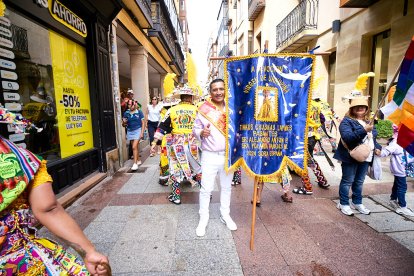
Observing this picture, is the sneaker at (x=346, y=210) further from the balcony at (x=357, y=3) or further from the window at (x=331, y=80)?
the window at (x=331, y=80)

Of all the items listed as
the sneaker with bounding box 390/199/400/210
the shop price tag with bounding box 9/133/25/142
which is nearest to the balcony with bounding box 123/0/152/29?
the shop price tag with bounding box 9/133/25/142

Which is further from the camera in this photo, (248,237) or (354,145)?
(354,145)

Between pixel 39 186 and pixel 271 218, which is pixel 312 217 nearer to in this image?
pixel 271 218

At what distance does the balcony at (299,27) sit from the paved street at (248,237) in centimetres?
813

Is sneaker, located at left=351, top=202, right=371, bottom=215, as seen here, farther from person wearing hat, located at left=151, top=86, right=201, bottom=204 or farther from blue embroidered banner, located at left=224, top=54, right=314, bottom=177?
person wearing hat, located at left=151, top=86, right=201, bottom=204

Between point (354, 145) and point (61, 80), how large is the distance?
4.91m

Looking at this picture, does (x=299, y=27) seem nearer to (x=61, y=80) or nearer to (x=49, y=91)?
(x=61, y=80)

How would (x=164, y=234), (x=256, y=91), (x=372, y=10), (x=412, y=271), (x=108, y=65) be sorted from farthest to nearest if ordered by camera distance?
(x=372, y=10)
(x=108, y=65)
(x=164, y=234)
(x=256, y=91)
(x=412, y=271)

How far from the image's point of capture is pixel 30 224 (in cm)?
120

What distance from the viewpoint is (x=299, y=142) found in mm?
2717

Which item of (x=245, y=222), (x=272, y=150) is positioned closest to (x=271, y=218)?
(x=245, y=222)

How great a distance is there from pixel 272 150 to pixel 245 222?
A: 121 cm

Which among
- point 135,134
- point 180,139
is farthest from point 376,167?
point 135,134

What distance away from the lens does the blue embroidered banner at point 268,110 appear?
2.61m
